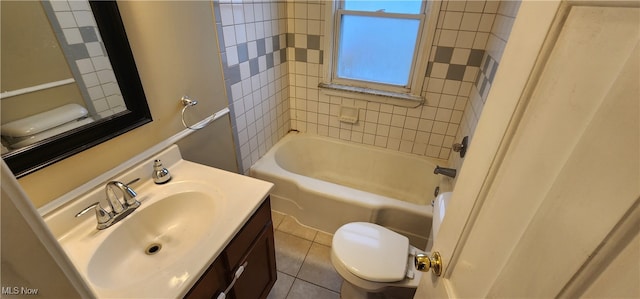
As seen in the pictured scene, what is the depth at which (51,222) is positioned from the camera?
2.59 ft

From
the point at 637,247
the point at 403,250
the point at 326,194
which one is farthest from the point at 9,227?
the point at 326,194

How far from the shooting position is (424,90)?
1.92 m

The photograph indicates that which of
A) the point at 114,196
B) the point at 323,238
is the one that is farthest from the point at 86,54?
the point at 323,238

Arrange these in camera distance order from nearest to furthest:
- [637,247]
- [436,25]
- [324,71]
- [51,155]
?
[637,247] < [51,155] < [436,25] < [324,71]

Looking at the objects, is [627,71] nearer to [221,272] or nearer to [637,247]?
[637,247]

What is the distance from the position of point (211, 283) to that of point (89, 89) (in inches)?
28.6

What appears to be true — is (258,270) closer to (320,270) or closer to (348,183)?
(320,270)

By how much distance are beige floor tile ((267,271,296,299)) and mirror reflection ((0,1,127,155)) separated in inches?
47.4

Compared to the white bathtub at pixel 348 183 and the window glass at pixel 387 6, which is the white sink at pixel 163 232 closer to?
the white bathtub at pixel 348 183

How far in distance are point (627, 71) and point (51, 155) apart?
1.18m

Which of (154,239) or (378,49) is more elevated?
(378,49)

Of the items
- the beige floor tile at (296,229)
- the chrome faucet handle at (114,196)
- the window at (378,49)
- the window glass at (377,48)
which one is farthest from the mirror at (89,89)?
the window glass at (377,48)

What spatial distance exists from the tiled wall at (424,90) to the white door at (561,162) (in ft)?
4.55

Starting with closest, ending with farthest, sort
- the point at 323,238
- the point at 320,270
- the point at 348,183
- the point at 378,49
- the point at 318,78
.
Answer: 1. the point at 320,270
2. the point at 323,238
3. the point at 378,49
4. the point at 318,78
5. the point at 348,183
